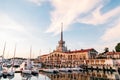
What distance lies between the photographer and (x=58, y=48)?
152250 millimetres

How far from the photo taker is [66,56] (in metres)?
134

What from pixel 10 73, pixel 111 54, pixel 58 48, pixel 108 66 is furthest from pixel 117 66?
pixel 58 48

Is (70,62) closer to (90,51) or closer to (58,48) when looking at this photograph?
(90,51)

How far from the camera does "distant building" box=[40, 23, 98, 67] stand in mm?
117750

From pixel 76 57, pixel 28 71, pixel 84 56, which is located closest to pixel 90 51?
pixel 84 56

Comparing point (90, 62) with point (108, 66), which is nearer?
point (108, 66)

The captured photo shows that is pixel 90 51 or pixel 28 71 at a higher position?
pixel 90 51

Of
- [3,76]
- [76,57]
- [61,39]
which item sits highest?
[61,39]

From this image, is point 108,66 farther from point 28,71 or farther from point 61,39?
point 61,39

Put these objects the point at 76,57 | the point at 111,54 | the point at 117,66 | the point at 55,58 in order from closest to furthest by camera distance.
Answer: the point at 117,66 → the point at 111,54 → the point at 76,57 → the point at 55,58

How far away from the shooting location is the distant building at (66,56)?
117750mm

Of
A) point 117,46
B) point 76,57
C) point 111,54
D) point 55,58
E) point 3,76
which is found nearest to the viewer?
point 3,76

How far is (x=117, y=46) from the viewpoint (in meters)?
115

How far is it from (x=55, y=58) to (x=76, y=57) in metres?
23.2
